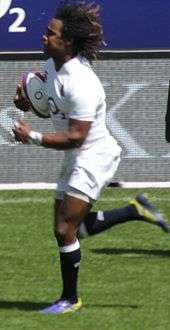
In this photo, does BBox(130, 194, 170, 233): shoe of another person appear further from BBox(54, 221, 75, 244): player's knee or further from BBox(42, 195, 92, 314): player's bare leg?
BBox(54, 221, 75, 244): player's knee

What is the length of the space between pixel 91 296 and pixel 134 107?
20.5ft

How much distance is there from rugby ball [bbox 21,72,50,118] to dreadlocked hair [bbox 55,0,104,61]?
1.35ft

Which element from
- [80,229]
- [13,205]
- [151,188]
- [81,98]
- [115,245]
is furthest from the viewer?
[151,188]

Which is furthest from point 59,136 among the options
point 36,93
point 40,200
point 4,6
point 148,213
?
point 4,6

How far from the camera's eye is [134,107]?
13.3 metres

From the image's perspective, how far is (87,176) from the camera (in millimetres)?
6668

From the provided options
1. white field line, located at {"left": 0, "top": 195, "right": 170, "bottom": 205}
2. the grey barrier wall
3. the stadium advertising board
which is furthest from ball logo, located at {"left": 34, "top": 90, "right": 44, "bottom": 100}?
the grey barrier wall

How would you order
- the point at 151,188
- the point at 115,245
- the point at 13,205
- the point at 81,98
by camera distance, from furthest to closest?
1. the point at 151,188
2. the point at 13,205
3. the point at 115,245
4. the point at 81,98

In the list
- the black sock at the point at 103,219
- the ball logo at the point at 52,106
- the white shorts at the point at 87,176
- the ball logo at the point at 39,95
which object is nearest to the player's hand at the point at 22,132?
the ball logo at the point at 52,106

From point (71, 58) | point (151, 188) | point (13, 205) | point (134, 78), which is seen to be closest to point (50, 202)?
point (13, 205)

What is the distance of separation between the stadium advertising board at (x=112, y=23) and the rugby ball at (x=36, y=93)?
19.6 ft

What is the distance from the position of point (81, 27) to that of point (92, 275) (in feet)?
7.03

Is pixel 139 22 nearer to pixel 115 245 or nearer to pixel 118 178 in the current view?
pixel 118 178

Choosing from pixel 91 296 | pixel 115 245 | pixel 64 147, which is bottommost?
pixel 115 245
